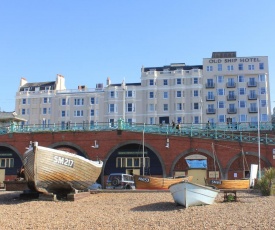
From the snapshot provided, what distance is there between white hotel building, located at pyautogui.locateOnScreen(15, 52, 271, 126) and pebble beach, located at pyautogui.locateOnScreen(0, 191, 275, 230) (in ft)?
165

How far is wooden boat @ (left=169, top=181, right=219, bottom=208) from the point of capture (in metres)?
15.9

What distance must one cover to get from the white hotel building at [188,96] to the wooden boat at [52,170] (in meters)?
47.9

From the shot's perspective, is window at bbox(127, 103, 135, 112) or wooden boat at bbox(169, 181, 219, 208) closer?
wooden boat at bbox(169, 181, 219, 208)

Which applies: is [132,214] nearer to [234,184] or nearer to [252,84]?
[234,184]

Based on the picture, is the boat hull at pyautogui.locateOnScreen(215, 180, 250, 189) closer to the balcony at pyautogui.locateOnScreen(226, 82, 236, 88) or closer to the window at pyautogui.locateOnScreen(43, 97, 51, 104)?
the balcony at pyautogui.locateOnScreen(226, 82, 236, 88)

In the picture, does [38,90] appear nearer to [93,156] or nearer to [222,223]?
[93,156]

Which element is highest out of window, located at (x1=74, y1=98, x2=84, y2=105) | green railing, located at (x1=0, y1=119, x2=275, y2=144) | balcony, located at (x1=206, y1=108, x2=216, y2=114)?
window, located at (x1=74, y1=98, x2=84, y2=105)

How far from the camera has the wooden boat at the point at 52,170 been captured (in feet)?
62.7

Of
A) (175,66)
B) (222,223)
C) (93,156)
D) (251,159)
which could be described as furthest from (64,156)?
(175,66)

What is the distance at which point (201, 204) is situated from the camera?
16359 millimetres

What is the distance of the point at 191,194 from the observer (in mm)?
15930

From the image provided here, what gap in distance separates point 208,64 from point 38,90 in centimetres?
3386

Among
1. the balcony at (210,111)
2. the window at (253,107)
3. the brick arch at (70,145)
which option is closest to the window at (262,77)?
the window at (253,107)

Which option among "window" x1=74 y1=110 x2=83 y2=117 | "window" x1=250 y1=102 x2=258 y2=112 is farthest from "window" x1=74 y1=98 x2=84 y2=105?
"window" x1=250 y1=102 x2=258 y2=112
